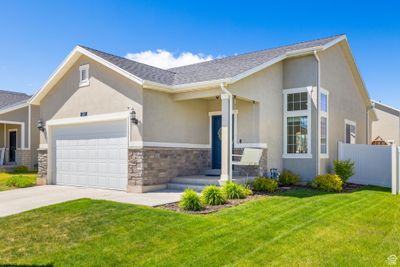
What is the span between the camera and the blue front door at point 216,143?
1350cm

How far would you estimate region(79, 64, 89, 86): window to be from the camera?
42.7 feet

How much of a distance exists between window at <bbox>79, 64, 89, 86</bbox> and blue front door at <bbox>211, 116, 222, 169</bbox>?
17.2 feet

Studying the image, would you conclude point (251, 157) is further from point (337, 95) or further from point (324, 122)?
point (337, 95)

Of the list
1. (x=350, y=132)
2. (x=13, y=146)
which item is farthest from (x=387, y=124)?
(x=13, y=146)

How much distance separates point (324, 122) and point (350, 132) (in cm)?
418

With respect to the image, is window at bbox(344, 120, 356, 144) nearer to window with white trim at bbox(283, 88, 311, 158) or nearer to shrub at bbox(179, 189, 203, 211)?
window with white trim at bbox(283, 88, 311, 158)

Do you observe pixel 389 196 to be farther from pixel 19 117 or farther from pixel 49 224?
pixel 19 117

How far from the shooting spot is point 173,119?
12242mm

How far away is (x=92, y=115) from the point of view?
12703 millimetres

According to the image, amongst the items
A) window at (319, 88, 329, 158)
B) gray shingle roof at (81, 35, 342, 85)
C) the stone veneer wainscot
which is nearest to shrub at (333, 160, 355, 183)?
window at (319, 88, 329, 158)

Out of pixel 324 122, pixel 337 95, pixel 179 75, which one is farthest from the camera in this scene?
pixel 337 95

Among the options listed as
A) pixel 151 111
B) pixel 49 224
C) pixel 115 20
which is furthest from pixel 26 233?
pixel 115 20

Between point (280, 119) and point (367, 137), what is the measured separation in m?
9.54

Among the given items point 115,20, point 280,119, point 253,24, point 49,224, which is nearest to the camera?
point 49,224
